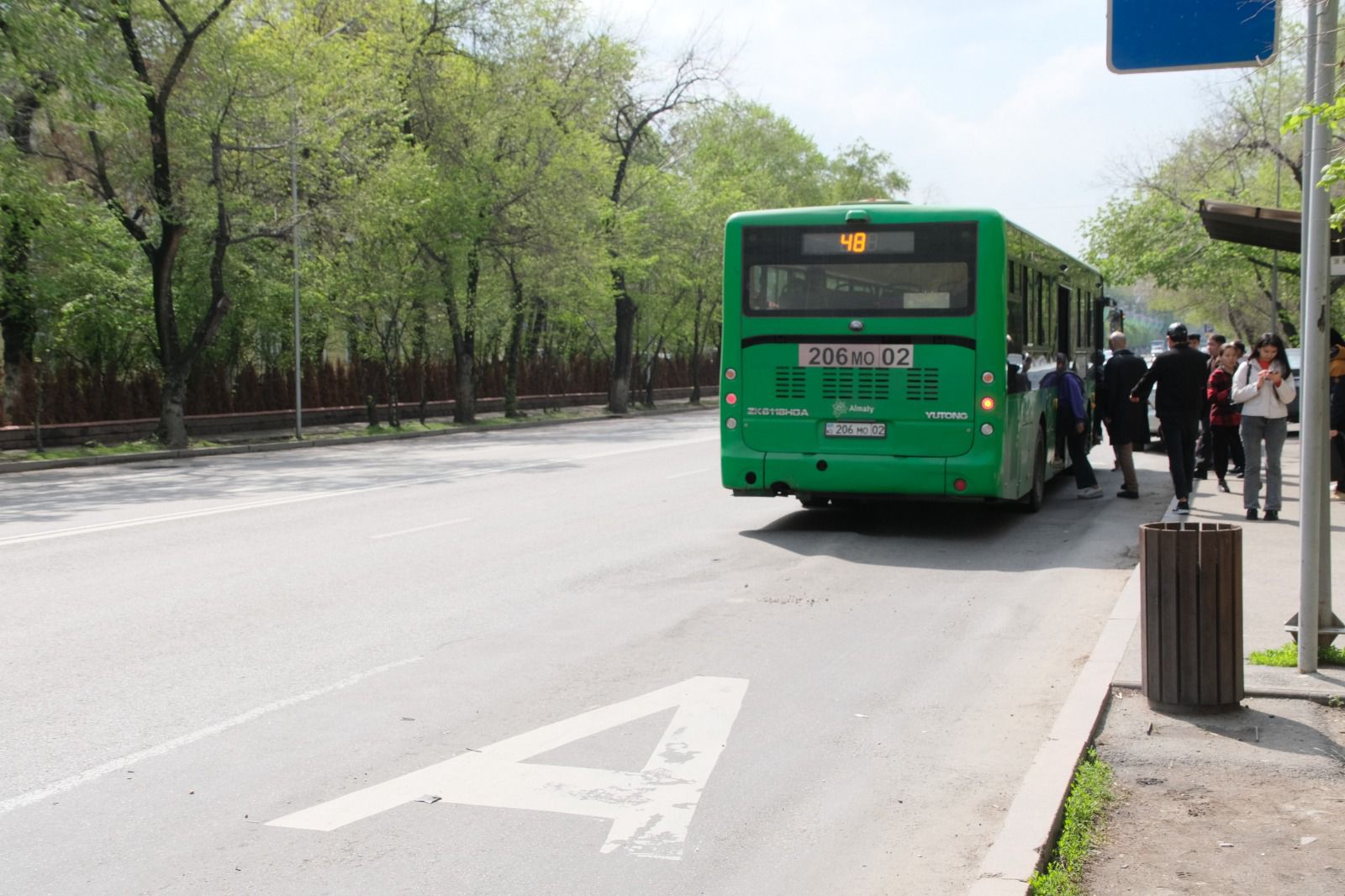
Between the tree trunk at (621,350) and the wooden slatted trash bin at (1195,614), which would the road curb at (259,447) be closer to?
the tree trunk at (621,350)

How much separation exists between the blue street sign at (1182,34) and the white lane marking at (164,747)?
209 inches

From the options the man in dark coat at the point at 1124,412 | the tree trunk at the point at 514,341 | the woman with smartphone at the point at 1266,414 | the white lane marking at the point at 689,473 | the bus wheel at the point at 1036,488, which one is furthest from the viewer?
the tree trunk at the point at 514,341

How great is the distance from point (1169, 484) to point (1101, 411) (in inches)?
107

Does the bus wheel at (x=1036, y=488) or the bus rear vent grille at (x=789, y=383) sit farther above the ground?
the bus rear vent grille at (x=789, y=383)

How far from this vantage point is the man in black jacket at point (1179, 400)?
1472 centimetres

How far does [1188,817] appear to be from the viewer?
5.02 meters

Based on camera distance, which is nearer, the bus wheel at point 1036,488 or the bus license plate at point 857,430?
the bus license plate at point 857,430

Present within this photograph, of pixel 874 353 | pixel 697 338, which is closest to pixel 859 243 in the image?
pixel 874 353

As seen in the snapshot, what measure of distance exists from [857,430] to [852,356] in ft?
2.29

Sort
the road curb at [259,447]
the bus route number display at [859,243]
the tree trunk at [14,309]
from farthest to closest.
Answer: the tree trunk at [14,309]
the road curb at [259,447]
the bus route number display at [859,243]

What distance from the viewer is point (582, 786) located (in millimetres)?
5426

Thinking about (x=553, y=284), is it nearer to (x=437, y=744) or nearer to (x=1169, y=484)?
(x=1169, y=484)

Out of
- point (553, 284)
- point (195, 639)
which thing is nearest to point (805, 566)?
point (195, 639)

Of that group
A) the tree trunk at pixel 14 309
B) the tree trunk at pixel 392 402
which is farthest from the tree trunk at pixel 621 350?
the tree trunk at pixel 14 309
